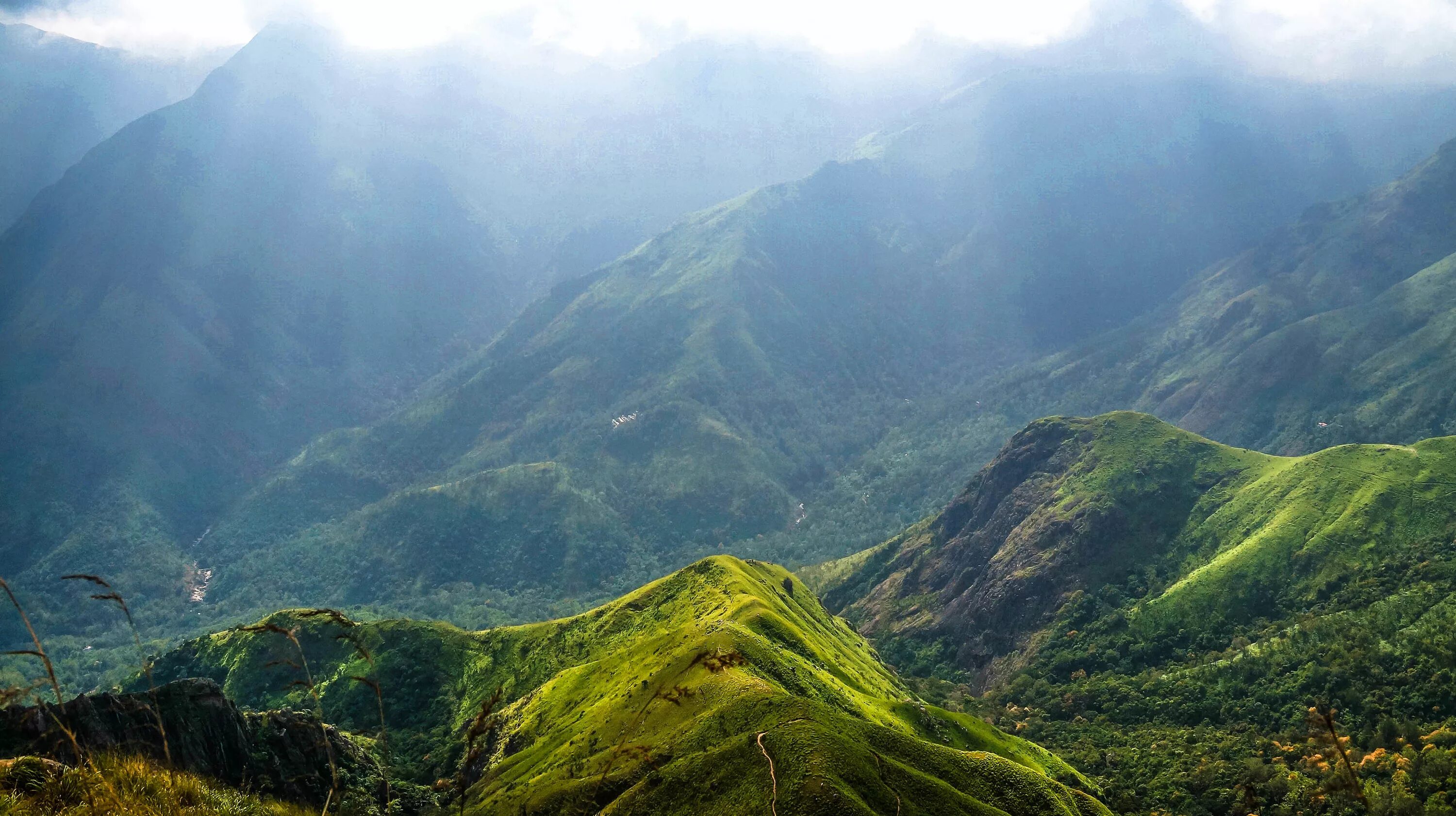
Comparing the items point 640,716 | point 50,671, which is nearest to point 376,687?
point 640,716

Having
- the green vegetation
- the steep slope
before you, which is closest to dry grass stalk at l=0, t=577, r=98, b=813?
the green vegetation

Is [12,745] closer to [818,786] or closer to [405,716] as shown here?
[818,786]

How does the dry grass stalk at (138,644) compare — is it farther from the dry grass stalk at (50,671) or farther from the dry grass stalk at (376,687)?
the dry grass stalk at (376,687)

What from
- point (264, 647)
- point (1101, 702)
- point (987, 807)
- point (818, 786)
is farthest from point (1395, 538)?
point (264, 647)

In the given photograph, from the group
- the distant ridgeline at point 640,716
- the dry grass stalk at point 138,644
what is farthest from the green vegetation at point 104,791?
the distant ridgeline at point 640,716

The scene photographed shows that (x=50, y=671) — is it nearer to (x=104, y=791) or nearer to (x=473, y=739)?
(x=104, y=791)
